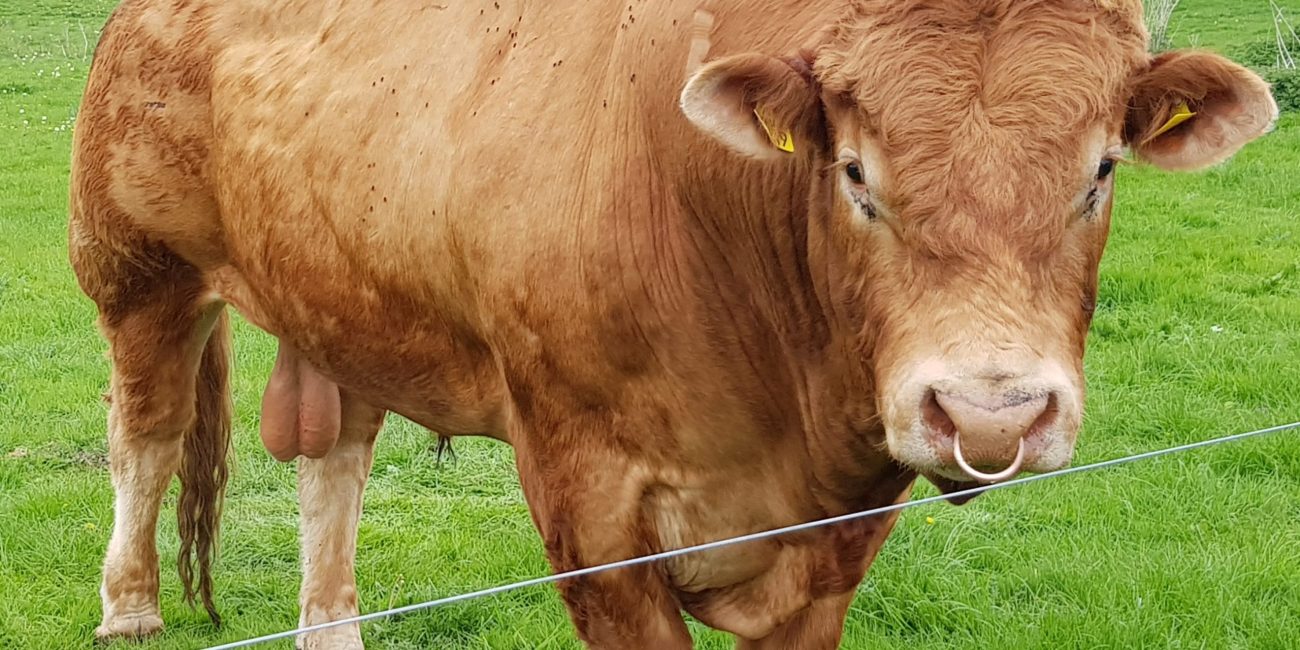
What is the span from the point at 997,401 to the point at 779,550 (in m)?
1.16

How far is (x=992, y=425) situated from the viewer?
79.4 inches

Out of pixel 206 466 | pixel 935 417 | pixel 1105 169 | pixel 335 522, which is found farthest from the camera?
pixel 206 466

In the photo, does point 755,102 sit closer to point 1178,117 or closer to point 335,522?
point 1178,117

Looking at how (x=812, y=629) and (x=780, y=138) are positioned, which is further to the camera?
(x=812, y=629)

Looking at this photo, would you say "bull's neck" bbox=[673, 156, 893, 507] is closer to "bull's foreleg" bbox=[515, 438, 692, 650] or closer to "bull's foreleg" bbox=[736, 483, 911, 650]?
"bull's foreleg" bbox=[515, 438, 692, 650]

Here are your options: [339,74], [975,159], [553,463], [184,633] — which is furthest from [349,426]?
[975,159]

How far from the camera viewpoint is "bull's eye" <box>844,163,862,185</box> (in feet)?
7.70

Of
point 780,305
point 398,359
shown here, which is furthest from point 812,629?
point 398,359

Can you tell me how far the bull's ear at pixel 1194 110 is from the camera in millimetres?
2348

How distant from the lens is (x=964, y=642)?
4312 millimetres

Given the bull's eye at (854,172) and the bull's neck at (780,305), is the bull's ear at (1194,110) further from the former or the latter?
the bull's neck at (780,305)

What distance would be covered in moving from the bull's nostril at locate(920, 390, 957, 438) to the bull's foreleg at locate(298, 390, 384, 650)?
283 centimetres

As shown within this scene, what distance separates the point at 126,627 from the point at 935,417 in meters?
3.40

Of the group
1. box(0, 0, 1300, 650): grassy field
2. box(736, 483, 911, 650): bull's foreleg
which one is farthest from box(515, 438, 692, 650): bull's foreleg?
box(0, 0, 1300, 650): grassy field
